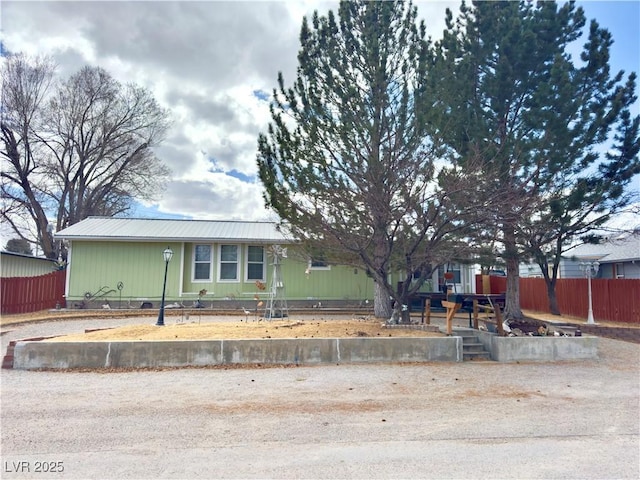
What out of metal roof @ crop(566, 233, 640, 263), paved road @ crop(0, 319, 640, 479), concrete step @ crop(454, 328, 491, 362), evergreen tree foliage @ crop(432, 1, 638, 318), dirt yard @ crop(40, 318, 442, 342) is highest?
evergreen tree foliage @ crop(432, 1, 638, 318)

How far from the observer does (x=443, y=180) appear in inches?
318

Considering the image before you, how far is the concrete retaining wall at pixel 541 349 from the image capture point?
7949 millimetres

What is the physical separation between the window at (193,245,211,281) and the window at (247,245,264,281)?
150cm

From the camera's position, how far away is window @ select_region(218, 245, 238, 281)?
15.5m

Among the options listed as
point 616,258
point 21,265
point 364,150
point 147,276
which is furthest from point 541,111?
point 21,265

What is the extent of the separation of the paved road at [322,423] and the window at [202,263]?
8.79 meters

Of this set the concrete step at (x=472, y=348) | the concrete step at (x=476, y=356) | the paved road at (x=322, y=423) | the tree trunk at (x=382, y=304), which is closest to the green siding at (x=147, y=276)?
the tree trunk at (x=382, y=304)

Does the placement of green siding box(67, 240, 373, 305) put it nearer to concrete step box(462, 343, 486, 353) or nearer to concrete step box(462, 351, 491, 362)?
concrete step box(462, 343, 486, 353)

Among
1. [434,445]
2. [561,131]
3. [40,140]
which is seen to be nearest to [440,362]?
[434,445]

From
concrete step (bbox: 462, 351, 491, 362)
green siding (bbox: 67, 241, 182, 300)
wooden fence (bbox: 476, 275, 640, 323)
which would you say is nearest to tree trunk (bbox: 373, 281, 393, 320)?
concrete step (bbox: 462, 351, 491, 362)

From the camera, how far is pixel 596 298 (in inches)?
589

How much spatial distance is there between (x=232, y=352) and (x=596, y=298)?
13.9 metres

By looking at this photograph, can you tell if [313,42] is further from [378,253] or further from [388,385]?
[388,385]

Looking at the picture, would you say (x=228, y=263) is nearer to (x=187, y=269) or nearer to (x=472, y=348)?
(x=187, y=269)
